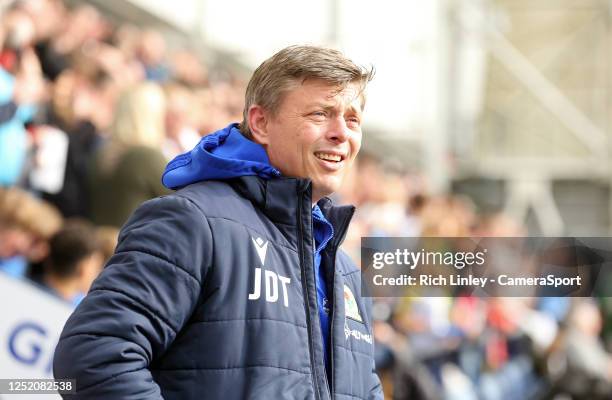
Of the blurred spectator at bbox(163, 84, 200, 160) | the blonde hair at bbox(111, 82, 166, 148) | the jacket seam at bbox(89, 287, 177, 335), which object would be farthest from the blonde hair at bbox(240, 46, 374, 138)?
the blurred spectator at bbox(163, 84, 200, 160)

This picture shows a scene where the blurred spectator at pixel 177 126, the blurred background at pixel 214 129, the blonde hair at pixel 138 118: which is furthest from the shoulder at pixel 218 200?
the blurred spectator at pixel 177 126

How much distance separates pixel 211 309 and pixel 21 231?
2.35 metres

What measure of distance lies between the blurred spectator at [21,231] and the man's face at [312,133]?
2.11 m

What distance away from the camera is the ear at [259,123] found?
2.25m

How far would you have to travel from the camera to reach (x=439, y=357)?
7.26 m

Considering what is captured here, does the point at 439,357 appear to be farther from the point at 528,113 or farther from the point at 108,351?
the point at 528,113

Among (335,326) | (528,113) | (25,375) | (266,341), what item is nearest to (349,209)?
(335,326)

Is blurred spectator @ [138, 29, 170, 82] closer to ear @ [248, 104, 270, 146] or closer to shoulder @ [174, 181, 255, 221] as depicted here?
ear @ [248, 104, 270, 146]

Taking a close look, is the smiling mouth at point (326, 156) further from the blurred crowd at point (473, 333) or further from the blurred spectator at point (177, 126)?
the blurred crowd at point (473, 333)

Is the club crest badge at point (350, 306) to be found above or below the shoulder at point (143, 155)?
below

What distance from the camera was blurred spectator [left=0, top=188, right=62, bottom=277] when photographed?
13.5 feet

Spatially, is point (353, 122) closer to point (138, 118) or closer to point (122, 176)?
point (122, 176)

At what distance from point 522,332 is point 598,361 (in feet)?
2.16

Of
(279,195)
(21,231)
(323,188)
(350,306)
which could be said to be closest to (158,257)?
(279,195)
